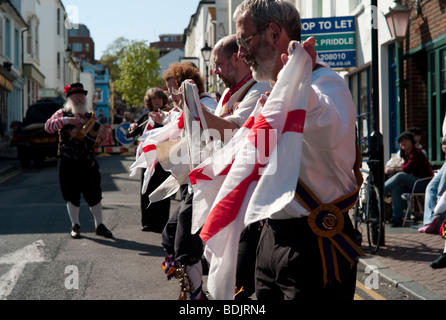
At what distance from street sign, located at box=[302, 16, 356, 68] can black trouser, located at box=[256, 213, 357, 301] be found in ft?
30.9

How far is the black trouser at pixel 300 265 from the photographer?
2580 millimetres

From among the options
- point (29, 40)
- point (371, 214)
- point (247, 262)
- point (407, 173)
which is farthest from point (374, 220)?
point (29, 40)

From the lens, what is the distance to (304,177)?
8.29 ft

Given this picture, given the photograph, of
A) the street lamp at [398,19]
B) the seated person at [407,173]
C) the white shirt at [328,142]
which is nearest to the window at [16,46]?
the street lamp at [398,19]

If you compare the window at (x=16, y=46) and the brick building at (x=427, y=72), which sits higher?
the window at (x=16, y=46)

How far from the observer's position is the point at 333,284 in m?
2.60

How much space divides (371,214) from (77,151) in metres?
4.08

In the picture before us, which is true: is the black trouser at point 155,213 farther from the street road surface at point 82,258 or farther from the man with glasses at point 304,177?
the man with glasses at point 304,177

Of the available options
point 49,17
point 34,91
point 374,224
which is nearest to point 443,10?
point 374,224

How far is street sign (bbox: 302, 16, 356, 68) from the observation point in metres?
11.7

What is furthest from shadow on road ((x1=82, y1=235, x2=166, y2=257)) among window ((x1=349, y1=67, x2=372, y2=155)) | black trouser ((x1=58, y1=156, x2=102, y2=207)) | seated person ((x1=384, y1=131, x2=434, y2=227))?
window ((x1=349, y1=67, x2=372, y2=155))

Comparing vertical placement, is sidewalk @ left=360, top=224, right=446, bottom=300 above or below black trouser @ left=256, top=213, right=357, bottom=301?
below

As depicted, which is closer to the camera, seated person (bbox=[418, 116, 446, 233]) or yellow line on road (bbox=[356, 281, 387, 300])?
yellow line on road (bbox=[356, 281, 387, 300])

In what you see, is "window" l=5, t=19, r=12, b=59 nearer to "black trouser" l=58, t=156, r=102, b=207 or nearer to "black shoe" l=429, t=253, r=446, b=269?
"black trouser" l=58, t=156, r=102, b=207
